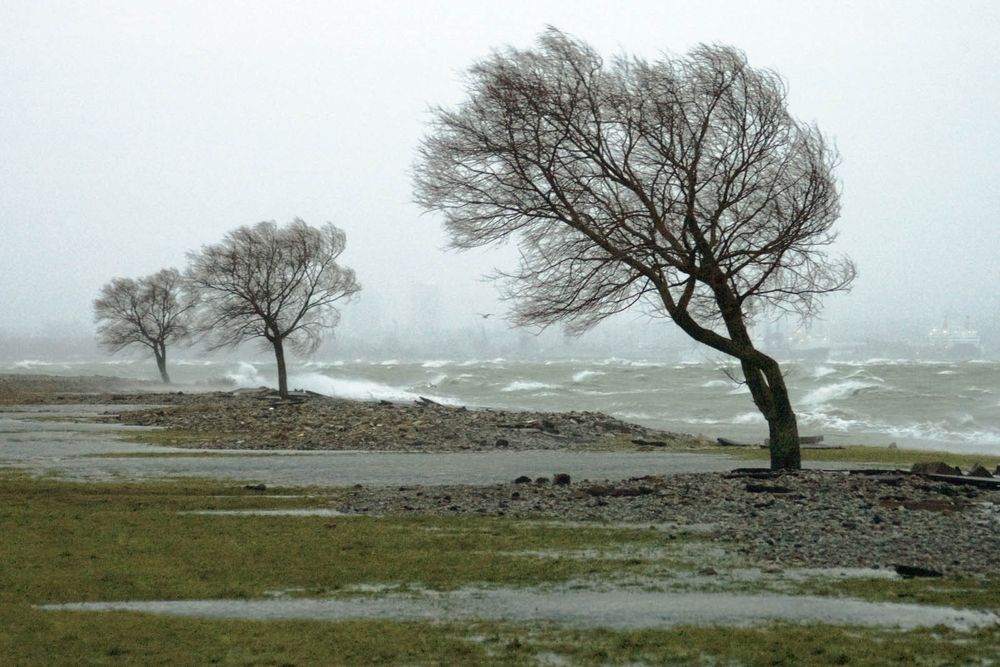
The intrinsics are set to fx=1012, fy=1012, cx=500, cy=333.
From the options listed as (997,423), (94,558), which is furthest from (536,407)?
(94,558)

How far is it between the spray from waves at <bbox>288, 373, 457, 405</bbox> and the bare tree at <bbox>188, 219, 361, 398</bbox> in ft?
68.9

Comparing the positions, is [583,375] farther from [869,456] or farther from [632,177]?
[632,177]

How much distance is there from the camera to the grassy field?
793 cm

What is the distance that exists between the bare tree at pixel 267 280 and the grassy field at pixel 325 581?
39269mm

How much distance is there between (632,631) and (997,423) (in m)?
51.2

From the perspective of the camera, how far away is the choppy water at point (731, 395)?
5034 cm

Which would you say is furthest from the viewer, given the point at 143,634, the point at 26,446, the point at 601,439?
the point at 601,439

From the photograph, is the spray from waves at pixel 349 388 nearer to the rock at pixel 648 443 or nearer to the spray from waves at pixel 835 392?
the spray from waves at pixel 835 392

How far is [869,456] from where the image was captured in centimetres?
2894

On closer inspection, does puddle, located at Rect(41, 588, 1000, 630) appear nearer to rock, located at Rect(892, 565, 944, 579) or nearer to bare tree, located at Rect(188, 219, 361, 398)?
rock, located at Rect(892, 565, 944, 579)

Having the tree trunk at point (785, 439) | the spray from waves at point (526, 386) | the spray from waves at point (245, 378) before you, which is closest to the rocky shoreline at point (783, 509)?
the tree trunk at point (785, 439)

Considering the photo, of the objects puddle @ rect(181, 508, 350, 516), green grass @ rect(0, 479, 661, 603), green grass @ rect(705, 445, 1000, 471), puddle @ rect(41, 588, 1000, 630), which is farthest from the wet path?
puddle @ rect(41, 588, 1000, 630)

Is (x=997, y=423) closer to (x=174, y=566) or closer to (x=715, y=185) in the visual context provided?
(x=715, y=185)

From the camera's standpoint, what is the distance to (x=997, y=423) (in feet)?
175
